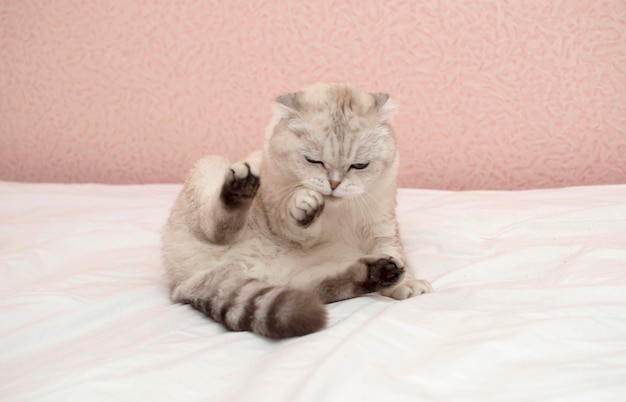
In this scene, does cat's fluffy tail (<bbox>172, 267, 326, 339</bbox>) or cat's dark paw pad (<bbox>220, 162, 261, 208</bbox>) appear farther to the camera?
cat's dark paw pad (<bbox>220, 162, 261, 208</bbox>)

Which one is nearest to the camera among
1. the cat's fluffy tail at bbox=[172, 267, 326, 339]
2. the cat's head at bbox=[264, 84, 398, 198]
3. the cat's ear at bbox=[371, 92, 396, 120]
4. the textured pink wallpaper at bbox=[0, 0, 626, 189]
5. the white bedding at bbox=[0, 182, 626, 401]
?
the white bedding at bbox=[0, 182, 626, 401]

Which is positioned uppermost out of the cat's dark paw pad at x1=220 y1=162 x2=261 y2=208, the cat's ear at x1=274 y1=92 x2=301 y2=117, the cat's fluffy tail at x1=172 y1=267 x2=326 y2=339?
the cat's ear at x1=274 y1=92 x2=301 y2=117

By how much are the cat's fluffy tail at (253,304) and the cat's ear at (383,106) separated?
619 millimetres

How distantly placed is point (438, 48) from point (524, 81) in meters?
0.45

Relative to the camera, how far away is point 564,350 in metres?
1.12

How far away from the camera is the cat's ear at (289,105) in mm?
1729

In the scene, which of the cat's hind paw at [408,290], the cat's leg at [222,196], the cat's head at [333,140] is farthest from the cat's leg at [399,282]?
the cat's leg at [222,196]

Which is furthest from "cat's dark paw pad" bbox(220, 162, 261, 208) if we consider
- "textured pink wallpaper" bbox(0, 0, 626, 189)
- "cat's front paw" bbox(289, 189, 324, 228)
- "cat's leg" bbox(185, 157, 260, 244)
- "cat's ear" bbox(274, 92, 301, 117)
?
"textured pink wallpaper" bbox(0, 0, 626, 189)

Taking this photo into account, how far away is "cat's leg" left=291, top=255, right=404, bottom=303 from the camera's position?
1522mm

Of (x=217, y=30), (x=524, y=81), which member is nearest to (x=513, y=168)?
(x=524, y=81)

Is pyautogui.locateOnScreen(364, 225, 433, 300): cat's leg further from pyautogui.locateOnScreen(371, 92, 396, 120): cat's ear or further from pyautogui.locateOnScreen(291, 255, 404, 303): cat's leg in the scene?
pyautogui.locateOnScreen(371, 92, 396, 120): cat's ear

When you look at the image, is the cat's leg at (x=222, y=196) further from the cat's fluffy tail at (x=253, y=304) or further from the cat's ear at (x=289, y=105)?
the cat's ear at (x=289, y=105)

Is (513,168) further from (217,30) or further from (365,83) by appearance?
(217,30)

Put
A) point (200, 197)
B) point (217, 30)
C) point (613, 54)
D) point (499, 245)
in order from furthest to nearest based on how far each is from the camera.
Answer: point (217, 30) → point (613, 54) → point (499, 245) → point (200, 197)
